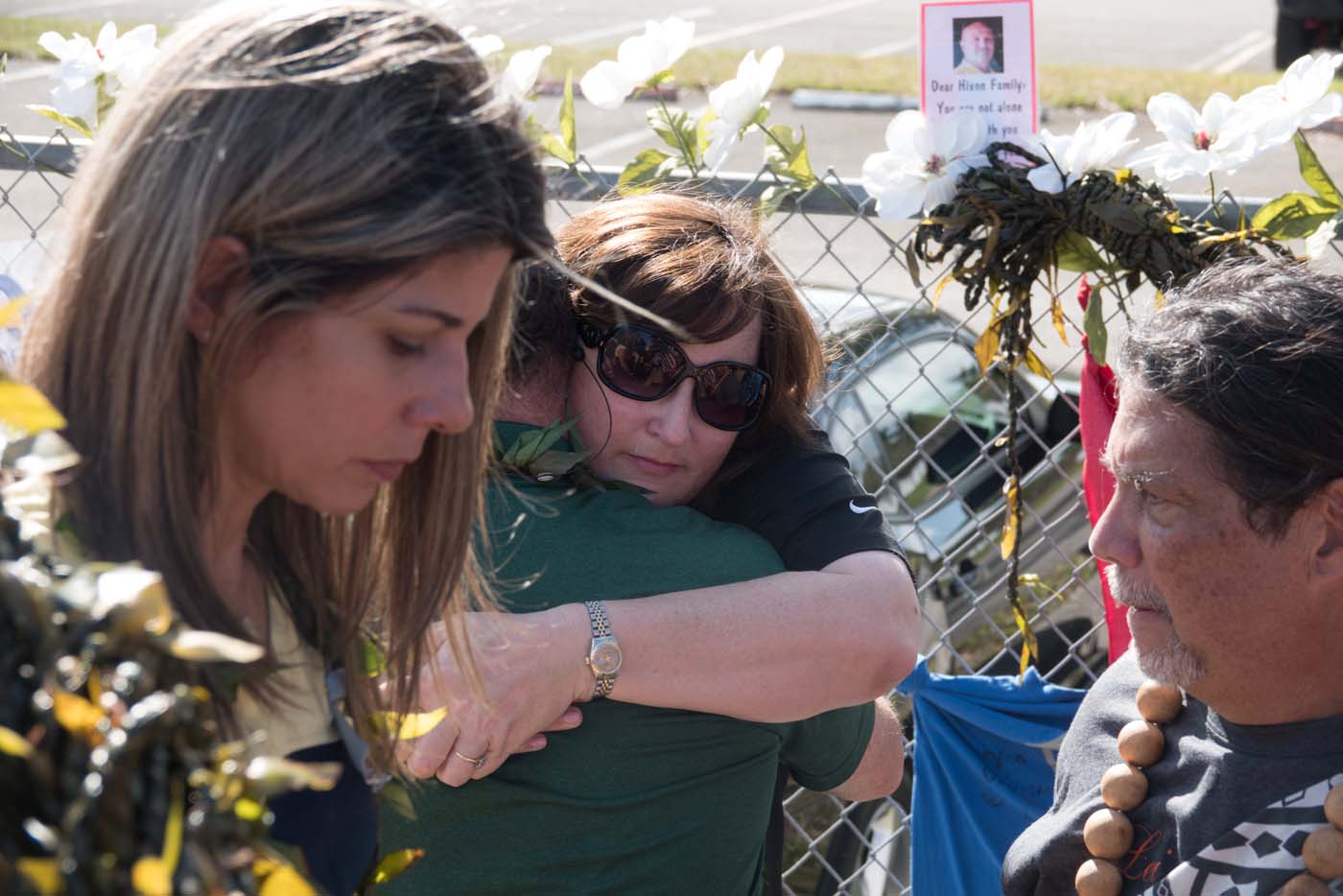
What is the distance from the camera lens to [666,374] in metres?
2.03

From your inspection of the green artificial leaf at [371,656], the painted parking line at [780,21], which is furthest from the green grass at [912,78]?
the green artificial leaf at [371,656]

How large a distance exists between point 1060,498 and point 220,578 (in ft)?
11.2

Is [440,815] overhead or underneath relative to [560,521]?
→ underneath

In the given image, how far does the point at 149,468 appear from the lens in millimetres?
1073

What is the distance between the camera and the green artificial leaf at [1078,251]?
2.28m

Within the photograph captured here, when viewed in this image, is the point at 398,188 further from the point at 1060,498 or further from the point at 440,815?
the point at 1060,498

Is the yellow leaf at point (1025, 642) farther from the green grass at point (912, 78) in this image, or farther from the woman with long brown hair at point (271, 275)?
the green grass at point (912, 78)

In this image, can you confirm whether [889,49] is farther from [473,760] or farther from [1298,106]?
[473,760]

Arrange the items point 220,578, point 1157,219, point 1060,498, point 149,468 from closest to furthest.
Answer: point 149,468 → point 220,578 → point 1157,219 → point 1060,498

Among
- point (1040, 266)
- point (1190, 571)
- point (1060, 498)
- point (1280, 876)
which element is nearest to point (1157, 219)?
point (1040, 266)

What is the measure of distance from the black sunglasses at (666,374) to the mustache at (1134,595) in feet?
1.89

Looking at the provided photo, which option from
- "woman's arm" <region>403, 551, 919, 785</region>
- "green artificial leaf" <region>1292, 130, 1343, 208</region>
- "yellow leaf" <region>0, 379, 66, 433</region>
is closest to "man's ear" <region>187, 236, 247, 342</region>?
"yellow leaf" <region>0, 379, 66, 433</region>

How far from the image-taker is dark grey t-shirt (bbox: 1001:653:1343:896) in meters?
1.69

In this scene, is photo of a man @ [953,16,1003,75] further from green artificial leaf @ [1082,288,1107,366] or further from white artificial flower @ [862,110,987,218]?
green artificial leaf @ [1082,288,1107,366]
